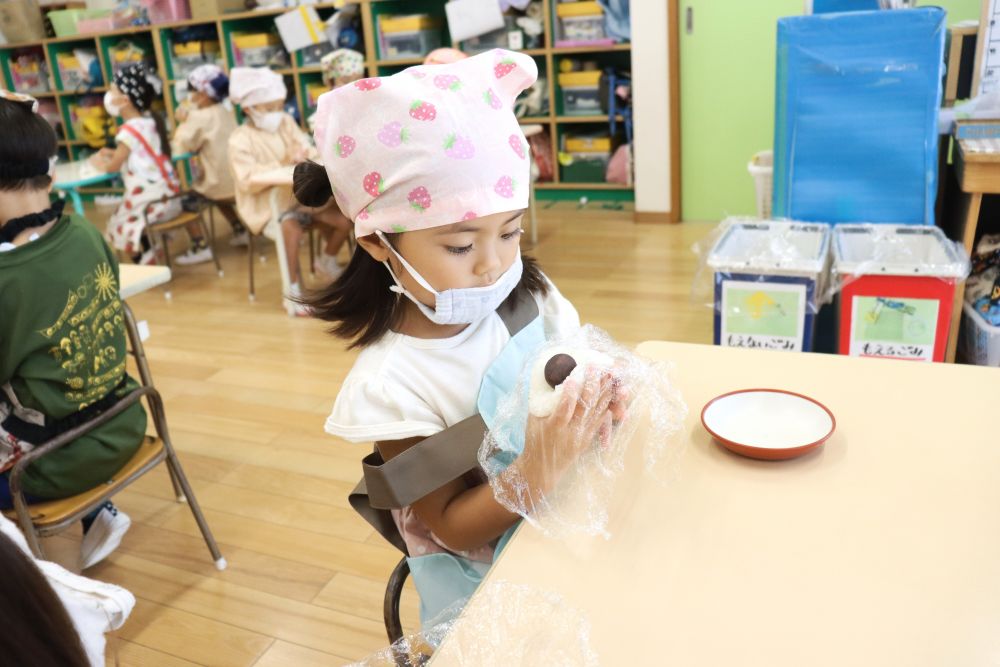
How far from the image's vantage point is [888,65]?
2061mm

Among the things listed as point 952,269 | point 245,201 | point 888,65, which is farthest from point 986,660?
point 245,201

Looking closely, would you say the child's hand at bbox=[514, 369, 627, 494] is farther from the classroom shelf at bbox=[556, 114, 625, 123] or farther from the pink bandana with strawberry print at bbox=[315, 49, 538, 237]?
the classroom shelf at bbox=[556, 114, 625, 123]

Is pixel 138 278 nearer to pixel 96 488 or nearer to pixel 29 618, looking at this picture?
pixel 96 488

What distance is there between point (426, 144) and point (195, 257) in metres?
4.28

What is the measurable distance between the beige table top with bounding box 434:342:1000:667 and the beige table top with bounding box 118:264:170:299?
61.0 inches

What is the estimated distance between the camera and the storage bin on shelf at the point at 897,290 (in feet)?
6.37

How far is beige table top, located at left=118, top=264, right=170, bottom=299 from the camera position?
204 cm

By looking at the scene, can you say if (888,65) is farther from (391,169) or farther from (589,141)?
(589,141)

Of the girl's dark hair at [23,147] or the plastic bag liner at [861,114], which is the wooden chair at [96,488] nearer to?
the girl's dark hair at [23,147]

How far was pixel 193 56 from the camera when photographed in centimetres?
580

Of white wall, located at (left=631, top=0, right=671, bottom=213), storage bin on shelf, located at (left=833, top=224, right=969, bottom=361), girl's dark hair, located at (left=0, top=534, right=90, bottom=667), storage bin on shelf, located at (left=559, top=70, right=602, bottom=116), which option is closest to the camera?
girl's dark hair, located at (left=0, top=534, right=90, bottom=667)

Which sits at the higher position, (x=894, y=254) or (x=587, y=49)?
(x=587, y=49)

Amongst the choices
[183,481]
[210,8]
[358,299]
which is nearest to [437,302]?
[358,299]

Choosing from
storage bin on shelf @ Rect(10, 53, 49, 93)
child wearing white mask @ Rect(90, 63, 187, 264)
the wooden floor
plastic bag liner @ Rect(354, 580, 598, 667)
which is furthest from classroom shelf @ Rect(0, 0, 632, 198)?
plastic bag liner @ Rect(354, 580, 598, 667)
